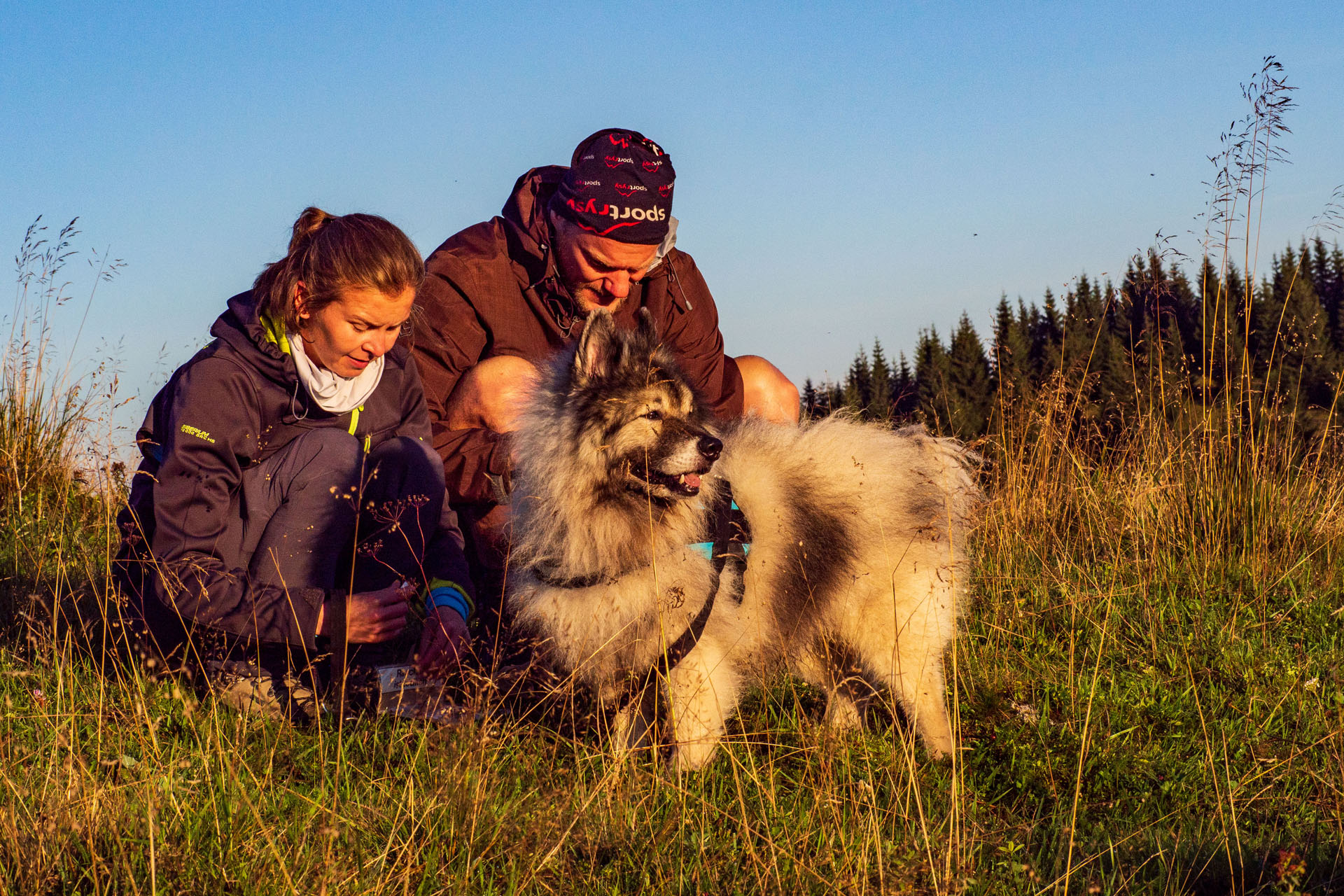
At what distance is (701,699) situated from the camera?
2.98 meters

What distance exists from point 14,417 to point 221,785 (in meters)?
4.46

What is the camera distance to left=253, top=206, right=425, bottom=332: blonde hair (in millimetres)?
3133

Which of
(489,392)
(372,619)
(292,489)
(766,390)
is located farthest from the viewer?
(766,390)

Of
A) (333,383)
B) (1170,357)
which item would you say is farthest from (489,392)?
(1170,357)

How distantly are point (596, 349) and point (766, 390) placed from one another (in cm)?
234

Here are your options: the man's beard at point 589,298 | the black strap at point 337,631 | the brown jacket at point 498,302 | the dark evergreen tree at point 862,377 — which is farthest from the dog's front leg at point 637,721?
the dark evergreen tree at point 862,377

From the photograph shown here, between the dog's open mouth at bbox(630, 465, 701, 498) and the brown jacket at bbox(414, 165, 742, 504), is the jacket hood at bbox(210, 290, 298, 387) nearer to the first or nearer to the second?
the brown jacket at bbox(414, 165, 742, 504)

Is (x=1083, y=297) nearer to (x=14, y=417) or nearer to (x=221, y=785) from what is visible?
(x=221, y=785)

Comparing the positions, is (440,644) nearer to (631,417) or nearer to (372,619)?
(372,619)

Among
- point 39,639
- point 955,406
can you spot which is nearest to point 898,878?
point 39,639

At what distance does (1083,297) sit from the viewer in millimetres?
6371

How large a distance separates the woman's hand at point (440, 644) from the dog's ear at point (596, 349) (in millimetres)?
933

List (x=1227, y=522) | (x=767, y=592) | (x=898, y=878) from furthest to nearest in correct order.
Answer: (x=1227, y=522) → (x=767, y=592) → (x=898, y=878)

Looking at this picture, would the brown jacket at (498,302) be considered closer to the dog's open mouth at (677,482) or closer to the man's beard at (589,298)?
the man's beard at (589,298)
